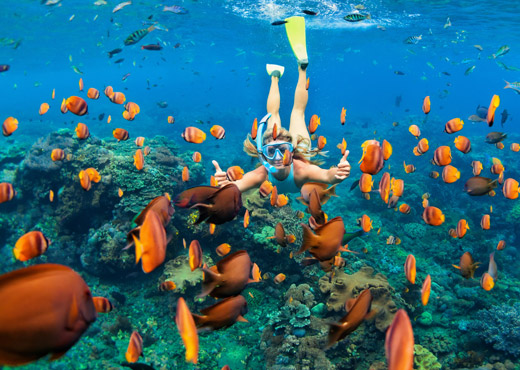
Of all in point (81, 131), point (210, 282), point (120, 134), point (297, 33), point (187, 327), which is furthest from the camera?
point (297, 33)

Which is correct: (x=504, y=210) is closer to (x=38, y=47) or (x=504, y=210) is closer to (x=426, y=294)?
(x=426, y=294)

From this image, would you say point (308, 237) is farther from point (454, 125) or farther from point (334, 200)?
point (334, 200)

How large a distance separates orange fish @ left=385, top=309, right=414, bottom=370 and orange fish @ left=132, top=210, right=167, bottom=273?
169cm

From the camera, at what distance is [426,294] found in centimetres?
412

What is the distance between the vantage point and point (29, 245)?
13.7 feet

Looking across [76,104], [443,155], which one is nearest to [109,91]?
[76,104]

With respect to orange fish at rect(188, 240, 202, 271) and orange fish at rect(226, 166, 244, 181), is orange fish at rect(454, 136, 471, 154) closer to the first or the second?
orange fish at rect(226, 166, 244, 181)

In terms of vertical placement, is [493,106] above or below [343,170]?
above

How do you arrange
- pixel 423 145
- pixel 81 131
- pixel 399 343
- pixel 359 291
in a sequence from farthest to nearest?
pixel 81 131 → pixel 423 145 → pixel 359 291 → pixel 399 343

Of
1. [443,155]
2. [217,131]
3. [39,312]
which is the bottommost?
[217,131]

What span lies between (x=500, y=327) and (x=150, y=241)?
8588 millimetres

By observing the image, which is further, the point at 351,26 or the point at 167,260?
the point at 351,26

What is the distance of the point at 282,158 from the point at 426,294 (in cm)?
328

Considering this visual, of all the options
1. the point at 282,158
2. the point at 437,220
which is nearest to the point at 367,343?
the point at 437,220
